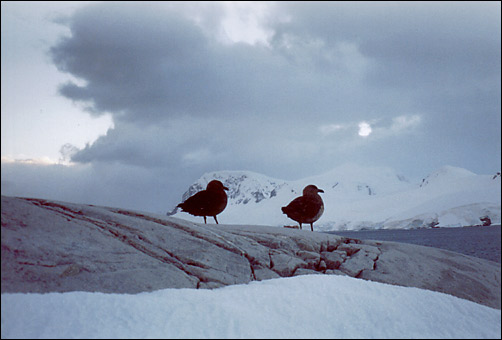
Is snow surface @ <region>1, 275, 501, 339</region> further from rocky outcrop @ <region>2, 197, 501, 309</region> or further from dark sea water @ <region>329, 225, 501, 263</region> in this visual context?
dark sea water @ <region>329, 225, 501, 263</region>

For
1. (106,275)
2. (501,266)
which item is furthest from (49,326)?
A: (501,266)

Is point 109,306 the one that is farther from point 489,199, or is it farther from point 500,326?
point 489,199

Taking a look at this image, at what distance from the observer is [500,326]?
3811 millimetres

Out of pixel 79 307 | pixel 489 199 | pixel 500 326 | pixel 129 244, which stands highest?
pixel 489 199

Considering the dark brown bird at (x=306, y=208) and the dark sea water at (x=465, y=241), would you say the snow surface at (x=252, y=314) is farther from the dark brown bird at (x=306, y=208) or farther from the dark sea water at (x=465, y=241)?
the dark sea water at (x=465, y=241)

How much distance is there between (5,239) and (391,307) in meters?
4.16

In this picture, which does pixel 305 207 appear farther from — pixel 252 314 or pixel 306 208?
pixel 252 314

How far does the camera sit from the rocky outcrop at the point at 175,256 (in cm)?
336

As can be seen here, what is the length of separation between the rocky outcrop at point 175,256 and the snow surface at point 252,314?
29cm

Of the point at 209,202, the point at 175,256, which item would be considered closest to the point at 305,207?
the point at 209,202

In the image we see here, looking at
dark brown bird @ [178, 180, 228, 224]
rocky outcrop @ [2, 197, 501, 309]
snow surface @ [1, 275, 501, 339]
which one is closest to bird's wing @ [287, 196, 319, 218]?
rocky outcrop @ [2, 197, 501, 309]

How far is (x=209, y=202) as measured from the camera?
8.26 m

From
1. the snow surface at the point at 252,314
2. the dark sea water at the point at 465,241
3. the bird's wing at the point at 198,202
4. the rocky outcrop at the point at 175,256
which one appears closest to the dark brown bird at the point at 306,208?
the rocky outcrop at the point at 175,256

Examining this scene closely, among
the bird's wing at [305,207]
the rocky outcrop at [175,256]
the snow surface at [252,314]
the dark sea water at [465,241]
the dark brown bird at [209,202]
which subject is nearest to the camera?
the snow surface at [252,314]
